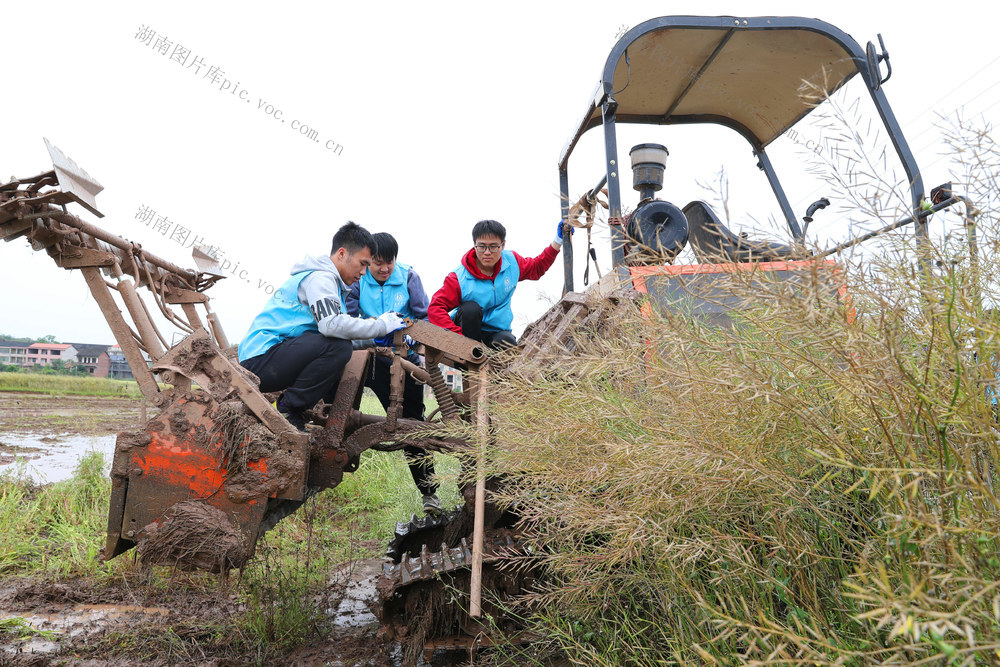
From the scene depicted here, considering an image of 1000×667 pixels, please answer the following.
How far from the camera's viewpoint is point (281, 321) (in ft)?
11.2

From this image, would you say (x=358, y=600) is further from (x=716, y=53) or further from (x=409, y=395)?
(x=716, y=53)

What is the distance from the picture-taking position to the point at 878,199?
1410 mm

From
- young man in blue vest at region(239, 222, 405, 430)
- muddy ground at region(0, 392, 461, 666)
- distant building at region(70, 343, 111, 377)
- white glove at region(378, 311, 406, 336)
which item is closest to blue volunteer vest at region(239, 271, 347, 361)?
young man in blue vest at region(239, 222, 405, 430)

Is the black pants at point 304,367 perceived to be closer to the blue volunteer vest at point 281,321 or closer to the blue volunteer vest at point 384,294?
the blue volunteer vest at point 281,321

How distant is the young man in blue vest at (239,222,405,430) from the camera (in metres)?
3.25

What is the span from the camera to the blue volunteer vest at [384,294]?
14.1 feet

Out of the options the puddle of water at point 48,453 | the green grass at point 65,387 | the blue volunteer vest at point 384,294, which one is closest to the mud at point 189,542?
the blue volunteer vest at point 384,294

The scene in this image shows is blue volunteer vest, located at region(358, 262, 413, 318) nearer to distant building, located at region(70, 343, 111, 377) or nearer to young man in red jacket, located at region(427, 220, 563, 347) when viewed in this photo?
young man in red jacket, located at region(427, 220, 563, 347)

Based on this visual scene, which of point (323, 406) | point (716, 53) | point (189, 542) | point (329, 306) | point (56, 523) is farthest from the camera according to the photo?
point (56, 523)

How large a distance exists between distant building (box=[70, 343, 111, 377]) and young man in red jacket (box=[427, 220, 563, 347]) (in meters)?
49.0

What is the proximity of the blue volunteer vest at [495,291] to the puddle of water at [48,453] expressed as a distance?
4.91m

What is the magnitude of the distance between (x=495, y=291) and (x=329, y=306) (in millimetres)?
1317

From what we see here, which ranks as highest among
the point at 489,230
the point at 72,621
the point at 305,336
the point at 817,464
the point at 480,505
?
the point at 489,230

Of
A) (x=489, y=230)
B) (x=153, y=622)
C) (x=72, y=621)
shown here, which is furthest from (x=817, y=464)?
(x=72, y=621)
